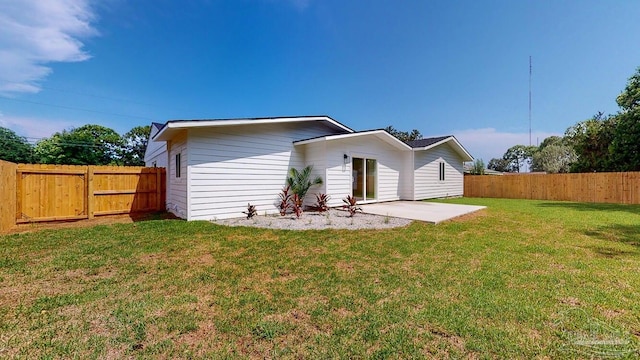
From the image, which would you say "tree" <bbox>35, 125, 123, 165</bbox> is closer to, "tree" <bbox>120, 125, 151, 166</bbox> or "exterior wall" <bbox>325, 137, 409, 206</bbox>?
"tree" <bbox>120, 125, 151, 166</bbox>

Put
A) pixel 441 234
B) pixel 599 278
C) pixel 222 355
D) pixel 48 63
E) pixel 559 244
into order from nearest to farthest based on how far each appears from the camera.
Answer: pixel 222 355, pixel 599 278, pixel 559 244, pixel 441 234, pixel 48 63

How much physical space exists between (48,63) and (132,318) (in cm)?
2352

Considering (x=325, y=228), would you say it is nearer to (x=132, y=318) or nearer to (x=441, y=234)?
(x=441, y=234)

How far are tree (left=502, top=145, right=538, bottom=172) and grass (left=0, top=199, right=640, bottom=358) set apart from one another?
60984mm

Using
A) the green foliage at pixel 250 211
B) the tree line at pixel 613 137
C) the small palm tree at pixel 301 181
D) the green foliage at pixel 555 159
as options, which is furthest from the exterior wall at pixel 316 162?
the green foliage at pixel 555 159

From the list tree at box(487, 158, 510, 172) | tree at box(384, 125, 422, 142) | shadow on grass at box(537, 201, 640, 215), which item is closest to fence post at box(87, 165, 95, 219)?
shadow on grass at box(537, 201, 640, 215)

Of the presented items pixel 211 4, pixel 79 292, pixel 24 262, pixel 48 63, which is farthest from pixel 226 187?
pixel 48 63

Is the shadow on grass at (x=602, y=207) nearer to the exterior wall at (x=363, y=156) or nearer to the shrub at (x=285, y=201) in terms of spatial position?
the exterior wall at (x=363, y=156)

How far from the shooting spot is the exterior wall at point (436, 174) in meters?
14.1

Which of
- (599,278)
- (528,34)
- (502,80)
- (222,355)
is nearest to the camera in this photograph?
(222,355)

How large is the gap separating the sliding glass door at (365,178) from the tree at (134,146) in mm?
30672

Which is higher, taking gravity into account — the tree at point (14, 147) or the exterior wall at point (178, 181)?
the tree at point (14, 147)

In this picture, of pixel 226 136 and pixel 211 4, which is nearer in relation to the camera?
pixel 226 136

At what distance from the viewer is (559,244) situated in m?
5.24
